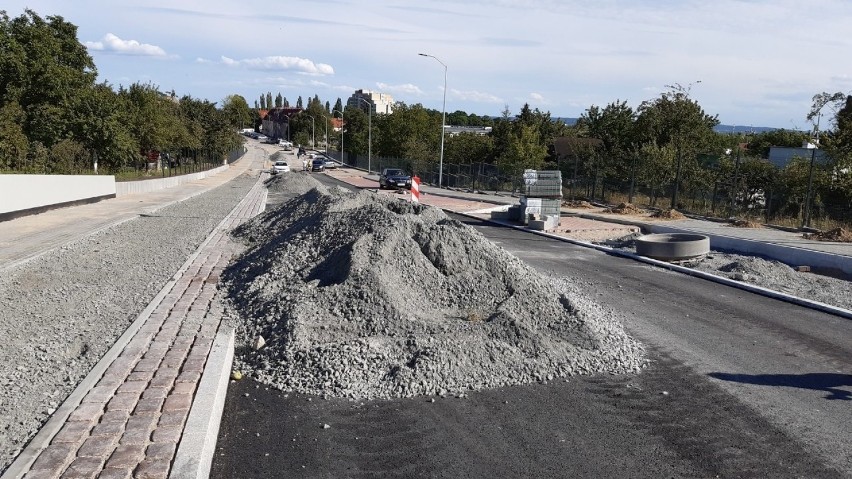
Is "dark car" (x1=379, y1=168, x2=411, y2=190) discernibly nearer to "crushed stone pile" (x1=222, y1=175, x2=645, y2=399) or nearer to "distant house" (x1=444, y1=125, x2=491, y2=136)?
"distant house" (x1=444, y1=125, x2=491, y2=136)

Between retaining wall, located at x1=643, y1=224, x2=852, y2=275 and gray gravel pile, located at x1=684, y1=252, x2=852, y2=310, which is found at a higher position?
retaining wall, located at x1=643, y1=224, x2=852, y2=275

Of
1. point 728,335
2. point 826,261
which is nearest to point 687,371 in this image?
point 728,335

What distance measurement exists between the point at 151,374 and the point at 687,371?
5.54 meters

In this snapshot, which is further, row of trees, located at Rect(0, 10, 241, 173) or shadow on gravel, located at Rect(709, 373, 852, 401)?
row of trees, located at Rect(0, 10, 241, 173)

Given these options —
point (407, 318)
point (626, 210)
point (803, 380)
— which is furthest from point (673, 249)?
point (626, 210)

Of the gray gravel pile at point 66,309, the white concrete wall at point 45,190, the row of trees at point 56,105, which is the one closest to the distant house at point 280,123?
the row of trees at point 56,105

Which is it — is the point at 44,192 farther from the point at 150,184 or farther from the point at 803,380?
the point at 803,380

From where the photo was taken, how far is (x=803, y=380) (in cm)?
718

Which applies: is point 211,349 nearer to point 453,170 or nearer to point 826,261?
point 826,261

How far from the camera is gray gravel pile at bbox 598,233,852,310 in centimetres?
1155

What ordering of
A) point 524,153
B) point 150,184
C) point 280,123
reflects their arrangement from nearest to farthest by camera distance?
point 150,184 → point 524,153 → point 280,123

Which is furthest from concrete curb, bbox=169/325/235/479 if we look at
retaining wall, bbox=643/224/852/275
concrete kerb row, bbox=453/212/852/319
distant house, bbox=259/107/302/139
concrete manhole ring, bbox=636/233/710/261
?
distant house, bbox=259/107/302/139

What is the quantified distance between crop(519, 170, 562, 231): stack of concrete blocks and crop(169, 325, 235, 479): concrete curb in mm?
15750

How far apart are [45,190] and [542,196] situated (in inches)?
654
